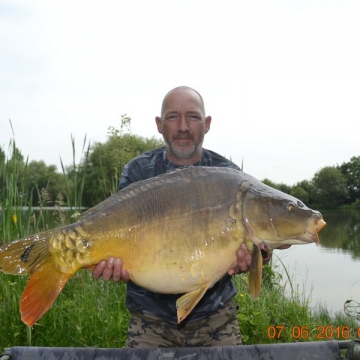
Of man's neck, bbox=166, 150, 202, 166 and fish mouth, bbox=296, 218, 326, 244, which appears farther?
→ man's neck, bbox=166, 150, 202, 166

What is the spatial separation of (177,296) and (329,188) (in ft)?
108

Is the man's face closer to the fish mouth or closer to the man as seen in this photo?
the man

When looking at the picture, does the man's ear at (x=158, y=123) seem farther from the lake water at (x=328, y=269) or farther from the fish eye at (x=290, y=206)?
the lake water at (x=328, y=269)

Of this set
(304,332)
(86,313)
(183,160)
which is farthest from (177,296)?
(304,332)

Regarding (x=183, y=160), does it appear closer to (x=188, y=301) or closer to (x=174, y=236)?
(x=174, y=236)

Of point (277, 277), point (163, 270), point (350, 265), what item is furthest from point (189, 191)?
point (350, 265)

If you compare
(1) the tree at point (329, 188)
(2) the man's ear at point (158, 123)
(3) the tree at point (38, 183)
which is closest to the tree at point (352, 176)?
(1) the tree at point (329, 188)

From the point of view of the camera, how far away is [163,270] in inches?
62.4

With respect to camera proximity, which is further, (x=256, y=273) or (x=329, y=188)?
(x=329, y=188)

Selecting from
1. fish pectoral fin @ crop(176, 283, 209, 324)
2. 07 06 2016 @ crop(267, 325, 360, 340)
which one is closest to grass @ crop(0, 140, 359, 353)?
07 06 2016 @ crop(267, 325, 360, 340)

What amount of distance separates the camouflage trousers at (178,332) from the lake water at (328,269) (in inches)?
88.5

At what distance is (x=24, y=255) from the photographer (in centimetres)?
155

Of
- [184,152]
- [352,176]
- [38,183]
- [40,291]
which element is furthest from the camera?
[352,176]

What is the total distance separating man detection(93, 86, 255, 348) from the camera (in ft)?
6.41
